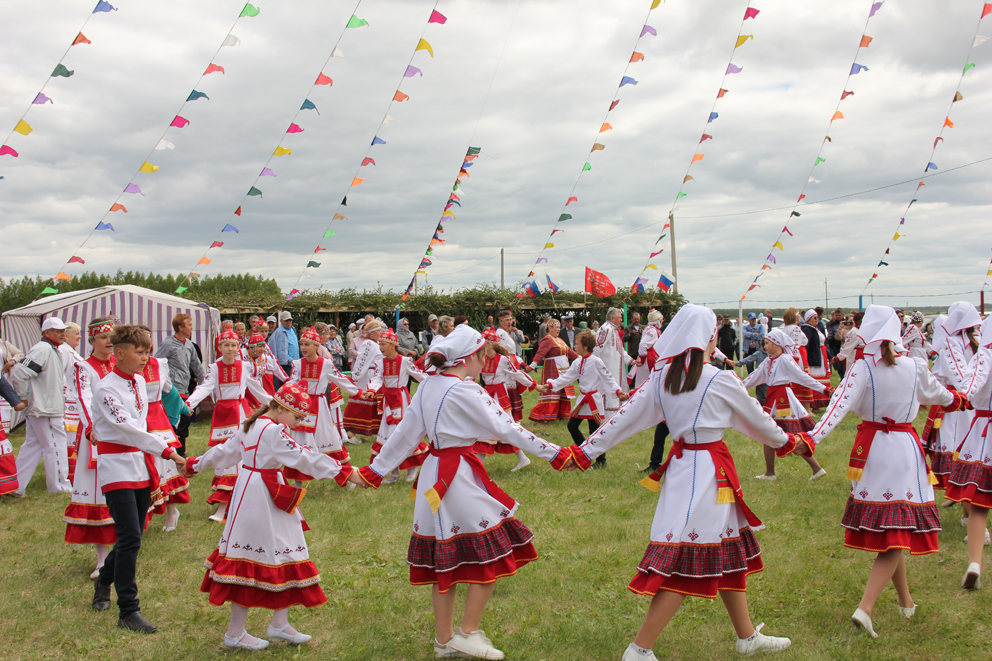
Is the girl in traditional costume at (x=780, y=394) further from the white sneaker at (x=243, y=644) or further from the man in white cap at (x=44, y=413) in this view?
the man in white cap at (x=44, y=413)

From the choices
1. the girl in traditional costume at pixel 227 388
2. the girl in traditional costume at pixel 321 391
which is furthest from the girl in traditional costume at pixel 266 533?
the girl in traditional costume at pixel 321 391

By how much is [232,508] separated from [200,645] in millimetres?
954

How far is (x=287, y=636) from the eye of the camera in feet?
13.3

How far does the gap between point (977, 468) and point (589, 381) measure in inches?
168

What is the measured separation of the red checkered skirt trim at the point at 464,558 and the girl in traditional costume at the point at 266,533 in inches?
22.4

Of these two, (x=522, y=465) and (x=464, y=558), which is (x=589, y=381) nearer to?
(x=522, y=465)

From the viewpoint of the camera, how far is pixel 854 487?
4176 millimetres

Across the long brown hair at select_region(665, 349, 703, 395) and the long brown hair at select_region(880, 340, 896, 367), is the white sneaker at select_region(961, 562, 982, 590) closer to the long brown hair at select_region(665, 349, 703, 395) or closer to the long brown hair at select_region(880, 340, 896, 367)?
the long brown hair at select_region(880, 340, 896, 367)

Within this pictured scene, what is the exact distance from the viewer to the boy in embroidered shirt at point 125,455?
4.27 metres

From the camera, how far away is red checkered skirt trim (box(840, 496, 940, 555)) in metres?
3.89

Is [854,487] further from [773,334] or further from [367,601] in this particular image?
[773,334]

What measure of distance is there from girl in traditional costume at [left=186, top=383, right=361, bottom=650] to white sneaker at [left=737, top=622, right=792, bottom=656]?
2292 mm

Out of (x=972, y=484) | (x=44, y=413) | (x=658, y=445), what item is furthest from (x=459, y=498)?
(x=44, y=413)

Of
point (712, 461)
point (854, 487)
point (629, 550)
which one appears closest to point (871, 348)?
point (854, 487)
